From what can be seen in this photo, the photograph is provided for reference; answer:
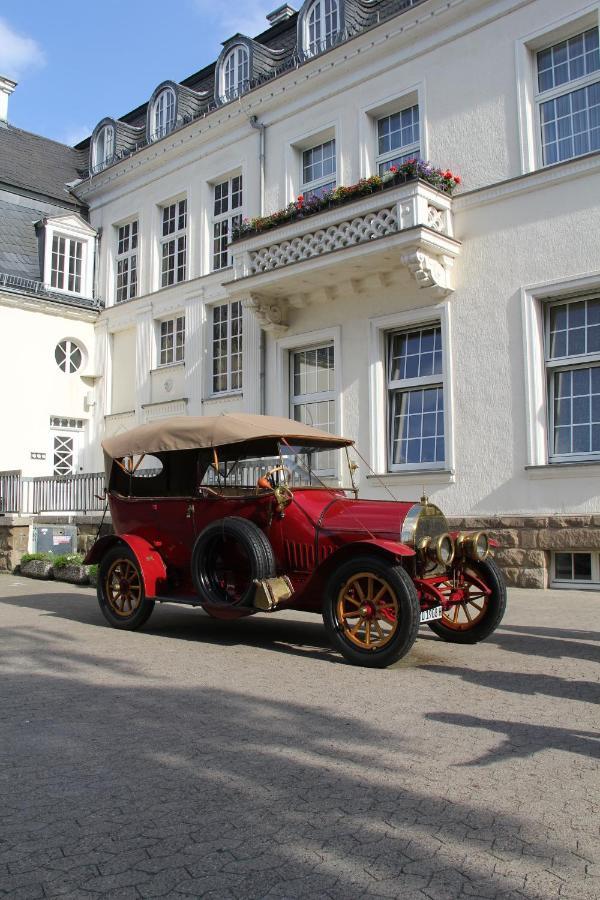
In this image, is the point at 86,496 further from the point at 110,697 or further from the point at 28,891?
the point at 28,891

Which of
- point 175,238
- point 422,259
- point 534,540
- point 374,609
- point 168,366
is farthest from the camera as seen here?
point 175,238

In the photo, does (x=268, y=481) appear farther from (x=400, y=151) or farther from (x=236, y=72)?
(x=236, y=72)

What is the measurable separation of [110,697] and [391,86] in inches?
552

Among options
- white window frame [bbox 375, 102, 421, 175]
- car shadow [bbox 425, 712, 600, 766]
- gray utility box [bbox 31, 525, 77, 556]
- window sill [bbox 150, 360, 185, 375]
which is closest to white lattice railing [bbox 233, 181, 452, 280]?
white window frame [bbox 375, 102, 421, 175]

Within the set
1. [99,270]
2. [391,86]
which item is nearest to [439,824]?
[391,86]

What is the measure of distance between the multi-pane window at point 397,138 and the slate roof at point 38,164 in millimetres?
11215

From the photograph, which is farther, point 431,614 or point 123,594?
point 123,594

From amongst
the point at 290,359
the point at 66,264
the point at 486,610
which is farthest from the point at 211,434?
the point at 66,264

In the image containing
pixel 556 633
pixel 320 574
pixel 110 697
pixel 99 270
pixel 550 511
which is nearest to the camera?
pixel 110 697

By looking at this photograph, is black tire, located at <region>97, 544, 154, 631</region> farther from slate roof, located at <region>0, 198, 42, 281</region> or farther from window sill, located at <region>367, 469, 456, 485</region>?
slate roof, located at <region>0, 198, 42, 281</region>

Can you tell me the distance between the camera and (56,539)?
16.3m

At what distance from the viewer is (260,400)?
680 inches

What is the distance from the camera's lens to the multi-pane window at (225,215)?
63.1ft

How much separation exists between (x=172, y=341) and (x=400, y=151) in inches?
309
